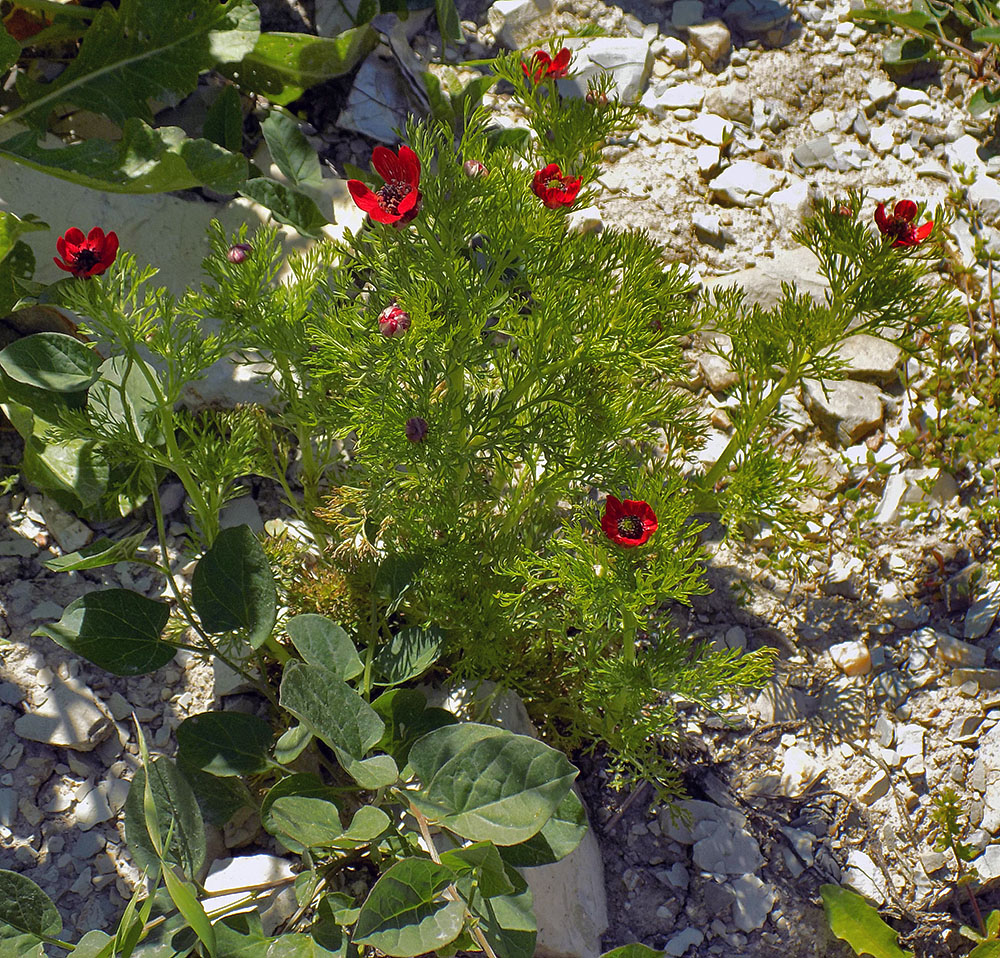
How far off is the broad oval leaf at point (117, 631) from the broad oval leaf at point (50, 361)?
431mm

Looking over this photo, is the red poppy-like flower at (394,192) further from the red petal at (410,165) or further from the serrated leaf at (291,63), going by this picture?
the serrated leaf at (291,63)

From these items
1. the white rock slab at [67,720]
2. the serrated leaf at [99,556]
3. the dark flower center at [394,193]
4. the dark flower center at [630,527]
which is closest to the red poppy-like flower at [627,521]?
the dark flower center at [630,527]

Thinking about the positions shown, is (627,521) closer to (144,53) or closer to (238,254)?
(238,254)

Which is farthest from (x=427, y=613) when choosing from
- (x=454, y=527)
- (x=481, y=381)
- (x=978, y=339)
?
(x=978, y=339)

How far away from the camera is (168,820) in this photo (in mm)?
1646

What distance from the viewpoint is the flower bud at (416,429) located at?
1773mm

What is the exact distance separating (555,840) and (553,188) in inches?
46.8

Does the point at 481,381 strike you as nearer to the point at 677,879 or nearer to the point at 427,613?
the point at 427,613

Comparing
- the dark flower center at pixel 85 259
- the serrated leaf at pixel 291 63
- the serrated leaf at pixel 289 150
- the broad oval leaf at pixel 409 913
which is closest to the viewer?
the broad oval leaf at pixel 409 913

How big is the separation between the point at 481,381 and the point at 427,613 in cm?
51

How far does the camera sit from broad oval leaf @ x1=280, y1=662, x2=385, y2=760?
1607mm

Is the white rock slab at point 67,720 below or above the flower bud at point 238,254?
below

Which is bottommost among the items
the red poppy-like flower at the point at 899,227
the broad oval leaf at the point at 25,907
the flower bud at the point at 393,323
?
the broad oval leaf at the point at 25,907

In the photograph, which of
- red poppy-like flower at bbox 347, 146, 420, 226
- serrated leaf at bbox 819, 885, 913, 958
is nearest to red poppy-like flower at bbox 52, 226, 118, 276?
red poppy-like flower at bbox 347, 146, 420, 226
